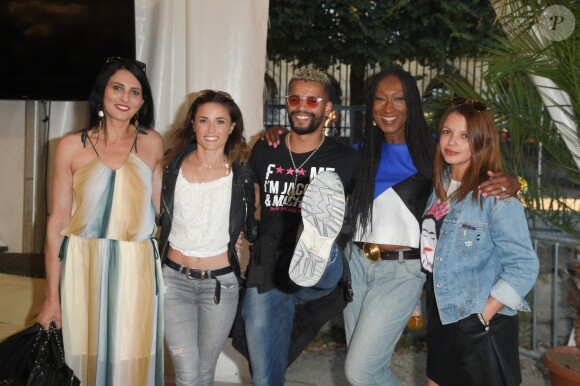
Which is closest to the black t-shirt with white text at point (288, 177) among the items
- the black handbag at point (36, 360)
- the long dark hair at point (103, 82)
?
the long dark hair at point (103, 82)

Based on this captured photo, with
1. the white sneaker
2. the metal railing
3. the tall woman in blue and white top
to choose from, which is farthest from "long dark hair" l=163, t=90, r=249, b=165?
the metal railing

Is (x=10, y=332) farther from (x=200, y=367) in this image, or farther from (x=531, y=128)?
(x=531, y=128)

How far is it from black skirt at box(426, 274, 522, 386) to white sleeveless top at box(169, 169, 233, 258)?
985 mm

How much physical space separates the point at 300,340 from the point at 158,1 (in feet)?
7.83

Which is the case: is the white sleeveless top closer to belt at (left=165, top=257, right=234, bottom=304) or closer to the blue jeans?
belt at (left=165, top=257, right=234, bottom=304)

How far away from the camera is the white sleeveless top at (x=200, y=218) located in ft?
9.64

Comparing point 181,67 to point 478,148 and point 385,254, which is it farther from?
point 478,148

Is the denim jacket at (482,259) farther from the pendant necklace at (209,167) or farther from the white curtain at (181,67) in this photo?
the white curtain at (181,67)

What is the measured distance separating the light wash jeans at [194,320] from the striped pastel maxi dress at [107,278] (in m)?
0.08

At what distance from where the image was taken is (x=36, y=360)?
2.83 metres

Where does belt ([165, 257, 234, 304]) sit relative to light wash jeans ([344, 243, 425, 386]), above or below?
above

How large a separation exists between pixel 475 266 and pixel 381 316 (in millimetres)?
494

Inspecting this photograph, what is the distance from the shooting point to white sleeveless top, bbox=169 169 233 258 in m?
2.94

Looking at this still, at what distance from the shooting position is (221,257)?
Result: 2975 millimetres
